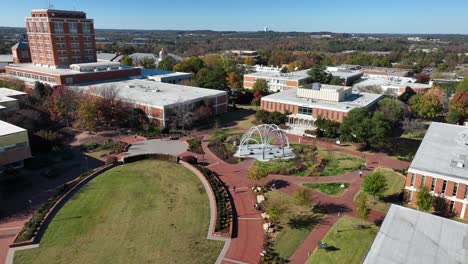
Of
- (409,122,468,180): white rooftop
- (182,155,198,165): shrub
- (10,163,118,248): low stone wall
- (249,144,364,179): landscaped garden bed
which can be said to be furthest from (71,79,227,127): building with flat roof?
(409,122,468,180): white rooftop

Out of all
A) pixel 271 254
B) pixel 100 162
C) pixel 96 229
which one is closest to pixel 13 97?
pixel 100 162

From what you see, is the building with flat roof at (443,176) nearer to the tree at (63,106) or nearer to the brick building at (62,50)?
the tree at (63,106)

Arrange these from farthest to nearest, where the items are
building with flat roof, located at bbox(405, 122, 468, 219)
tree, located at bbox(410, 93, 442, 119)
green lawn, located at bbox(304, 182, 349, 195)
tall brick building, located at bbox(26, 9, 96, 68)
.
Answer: tall brick building, located at bbox(26, 9, 96, 68) → tree, located at bbox(410, 93, 442, 119) → green lawn, located at bbox(304, 182, 349, 195) → building with flat roof, located at bbox(405, 122, 468, 219)

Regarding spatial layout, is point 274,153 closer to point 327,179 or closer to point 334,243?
point 327,179

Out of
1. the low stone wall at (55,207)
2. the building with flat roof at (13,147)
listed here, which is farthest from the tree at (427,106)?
the building with flat roof at (13,147)

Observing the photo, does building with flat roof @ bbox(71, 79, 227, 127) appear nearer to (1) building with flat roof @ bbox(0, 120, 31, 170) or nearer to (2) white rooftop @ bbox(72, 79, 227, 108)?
(2) white rooftop @ bbox(72, 79, 227, 108)
